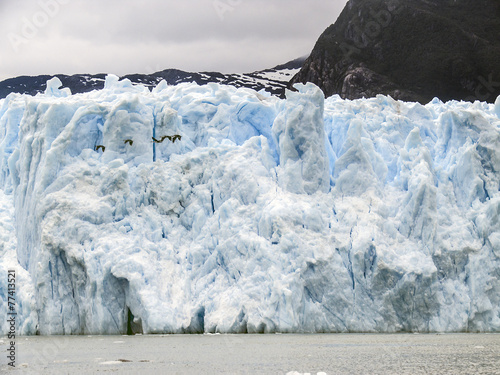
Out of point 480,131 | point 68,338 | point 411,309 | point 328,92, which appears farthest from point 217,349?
point 328,92

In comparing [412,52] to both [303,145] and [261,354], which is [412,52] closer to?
[303,145]

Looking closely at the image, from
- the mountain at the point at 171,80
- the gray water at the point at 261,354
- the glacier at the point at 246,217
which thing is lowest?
the gray water at the point at 261,354

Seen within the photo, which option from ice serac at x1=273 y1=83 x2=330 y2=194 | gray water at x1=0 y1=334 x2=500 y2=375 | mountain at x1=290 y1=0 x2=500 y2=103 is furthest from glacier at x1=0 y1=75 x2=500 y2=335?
mountain at x1=290 y1=0 x2=500 y2=103

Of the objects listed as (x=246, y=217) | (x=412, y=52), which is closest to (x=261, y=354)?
(x=246, y=217)

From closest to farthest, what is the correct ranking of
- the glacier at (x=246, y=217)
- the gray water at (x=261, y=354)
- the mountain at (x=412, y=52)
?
the gray water at (x=261, y=354) → the glacier at (x=246, y=217) → the mountain at (x=412, y=52)

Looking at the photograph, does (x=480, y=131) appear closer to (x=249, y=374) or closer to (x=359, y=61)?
(x=249, y=374)

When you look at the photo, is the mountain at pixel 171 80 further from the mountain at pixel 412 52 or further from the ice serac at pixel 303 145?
the ice serac at pixel 303 145

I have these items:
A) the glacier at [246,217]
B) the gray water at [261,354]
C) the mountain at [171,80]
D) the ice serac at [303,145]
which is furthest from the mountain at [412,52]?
the gray water at [261,354]
